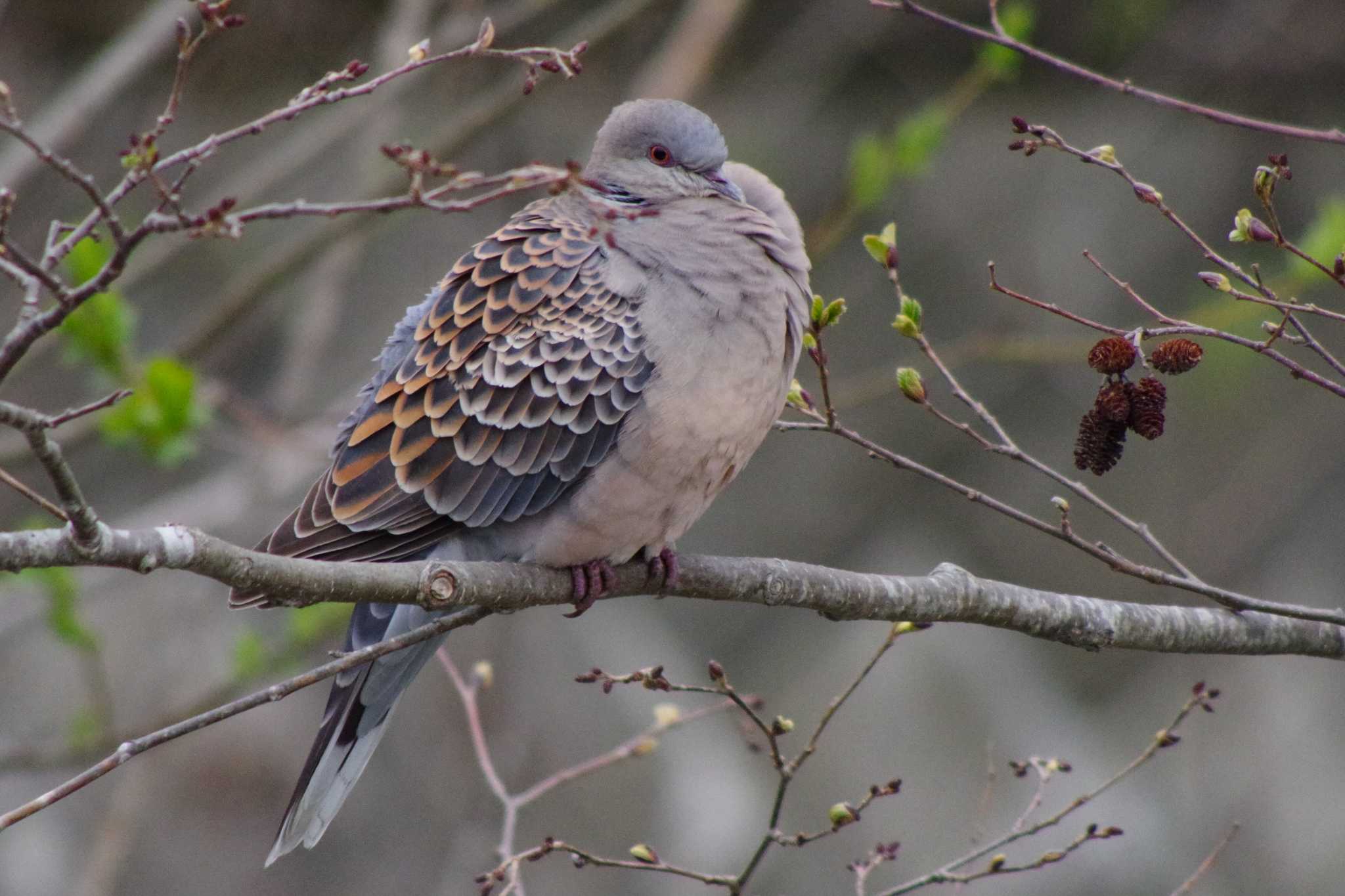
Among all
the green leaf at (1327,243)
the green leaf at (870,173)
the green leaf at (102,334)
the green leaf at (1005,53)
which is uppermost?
the green leaf at (1005,53)

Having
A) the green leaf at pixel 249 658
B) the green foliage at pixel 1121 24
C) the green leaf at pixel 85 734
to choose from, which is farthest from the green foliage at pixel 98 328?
the green foliage at pixel 1121 24

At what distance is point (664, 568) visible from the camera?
98.2 inches

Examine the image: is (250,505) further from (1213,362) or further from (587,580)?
(1213,362)

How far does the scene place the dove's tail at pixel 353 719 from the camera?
2680 mm

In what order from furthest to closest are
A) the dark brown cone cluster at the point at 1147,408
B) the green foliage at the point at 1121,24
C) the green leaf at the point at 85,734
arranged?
the green foliage at the point at 1121,24 < the green leaf at the point at 85,734 < the dark brown cone cluster at the point at 1147,408

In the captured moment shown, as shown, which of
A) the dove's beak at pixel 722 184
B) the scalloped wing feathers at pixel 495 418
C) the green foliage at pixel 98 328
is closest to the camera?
the scalloped wing feathers at pixel 495 418

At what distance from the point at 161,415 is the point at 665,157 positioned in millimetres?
1408

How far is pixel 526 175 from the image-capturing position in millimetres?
1531

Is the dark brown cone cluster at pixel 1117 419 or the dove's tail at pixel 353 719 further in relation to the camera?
the dove's tail at pixel 353 719

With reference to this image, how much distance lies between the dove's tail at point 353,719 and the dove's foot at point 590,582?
34cm

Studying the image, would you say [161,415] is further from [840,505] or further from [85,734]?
[840,505]

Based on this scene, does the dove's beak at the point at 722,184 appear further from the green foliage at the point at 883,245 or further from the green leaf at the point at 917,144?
the green leaf at the point at 917,144

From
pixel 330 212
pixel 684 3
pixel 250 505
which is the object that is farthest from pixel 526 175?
pixel 684 3

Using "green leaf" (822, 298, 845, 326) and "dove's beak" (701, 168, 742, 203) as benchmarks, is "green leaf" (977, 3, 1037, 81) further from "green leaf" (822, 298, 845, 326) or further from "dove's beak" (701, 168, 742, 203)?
"green leaf" (822, 298, 845, 326)
